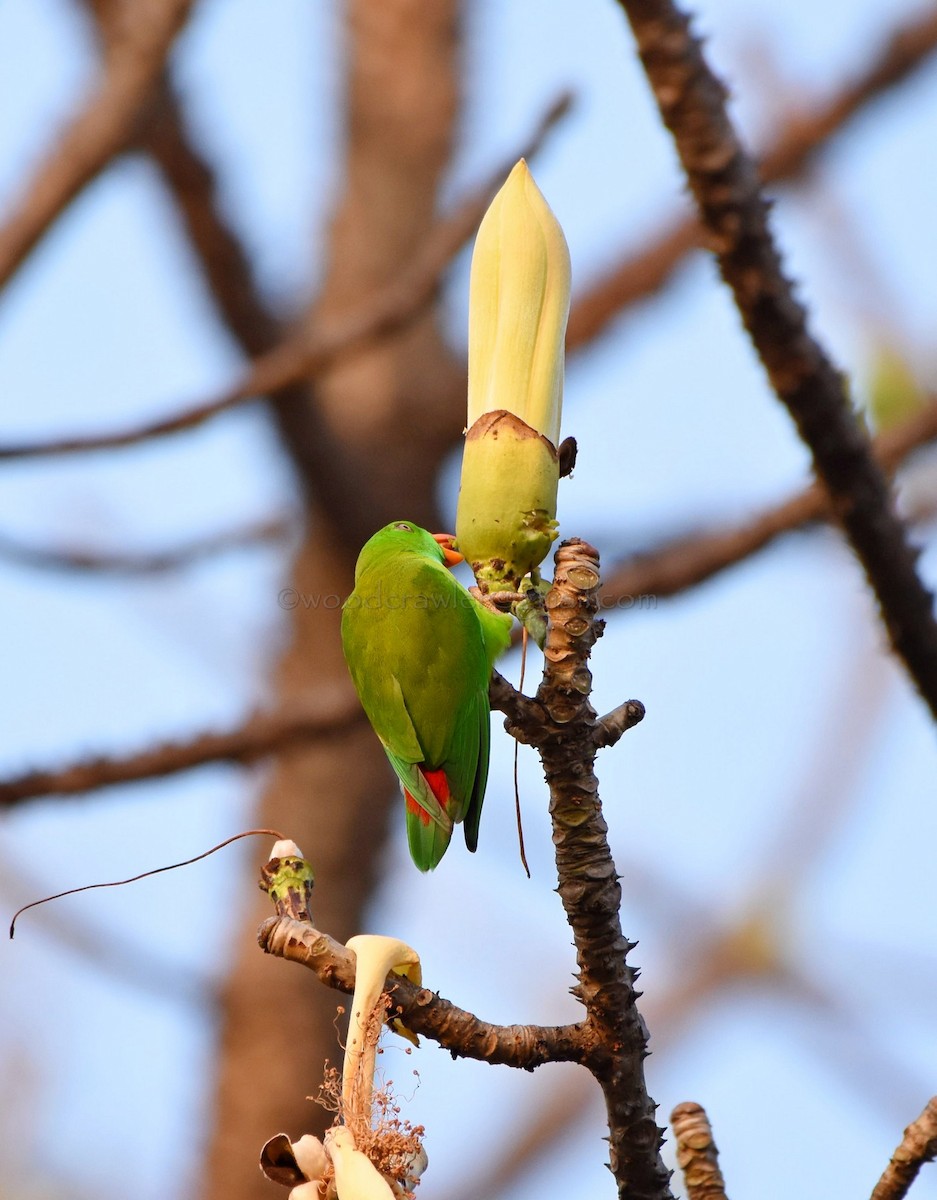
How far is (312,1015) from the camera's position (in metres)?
5.44

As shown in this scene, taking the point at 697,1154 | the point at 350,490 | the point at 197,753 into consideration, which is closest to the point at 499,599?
the point at 697,1154

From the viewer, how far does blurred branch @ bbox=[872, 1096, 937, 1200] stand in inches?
55.8

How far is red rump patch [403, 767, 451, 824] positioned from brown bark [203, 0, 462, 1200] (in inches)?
77.6

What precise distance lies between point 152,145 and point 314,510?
2.19m

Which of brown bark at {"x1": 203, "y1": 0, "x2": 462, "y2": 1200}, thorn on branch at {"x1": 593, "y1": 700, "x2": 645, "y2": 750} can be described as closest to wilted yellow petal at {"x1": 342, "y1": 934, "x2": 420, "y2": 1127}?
thorn on branch at {"x1": 593, "y1": 700, "x2": 645, "y2": 750}

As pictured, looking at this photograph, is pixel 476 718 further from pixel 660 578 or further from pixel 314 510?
pixel 314 510

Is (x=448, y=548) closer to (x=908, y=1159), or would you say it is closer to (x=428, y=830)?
(x=428, y=830)

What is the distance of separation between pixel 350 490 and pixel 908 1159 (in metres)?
4.36

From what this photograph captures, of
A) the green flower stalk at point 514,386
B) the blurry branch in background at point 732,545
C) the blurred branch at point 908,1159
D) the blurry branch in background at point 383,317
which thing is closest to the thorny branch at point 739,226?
the green flower stalk at point 514,386

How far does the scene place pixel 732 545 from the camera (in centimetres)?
329

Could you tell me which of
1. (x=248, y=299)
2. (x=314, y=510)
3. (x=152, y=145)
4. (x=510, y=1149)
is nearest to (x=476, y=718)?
(x=152, y=145)

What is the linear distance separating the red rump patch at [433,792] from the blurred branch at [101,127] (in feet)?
6.69

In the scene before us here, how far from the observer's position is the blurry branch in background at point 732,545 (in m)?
3.03

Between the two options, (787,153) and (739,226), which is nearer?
(739,226)
